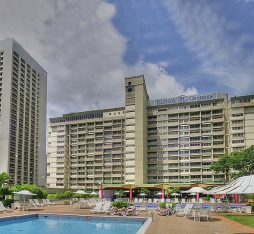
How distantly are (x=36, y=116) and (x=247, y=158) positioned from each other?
76181mm

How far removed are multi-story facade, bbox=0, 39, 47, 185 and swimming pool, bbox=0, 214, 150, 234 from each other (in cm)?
7423

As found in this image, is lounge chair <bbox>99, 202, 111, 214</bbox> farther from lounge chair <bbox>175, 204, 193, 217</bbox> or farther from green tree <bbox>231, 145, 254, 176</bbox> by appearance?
green tree <bbox>231, 145, 254, 176</bbox>

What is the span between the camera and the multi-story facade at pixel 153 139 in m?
93.6

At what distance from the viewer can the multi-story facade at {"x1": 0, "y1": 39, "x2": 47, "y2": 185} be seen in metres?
102

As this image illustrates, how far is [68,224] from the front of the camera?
26125 mm

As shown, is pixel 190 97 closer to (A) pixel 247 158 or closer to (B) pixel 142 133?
(B) pixel 142 133

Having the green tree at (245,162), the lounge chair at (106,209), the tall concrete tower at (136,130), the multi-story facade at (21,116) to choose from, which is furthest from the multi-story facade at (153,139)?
the lounge chair at (106,209)

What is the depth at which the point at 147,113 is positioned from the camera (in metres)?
103

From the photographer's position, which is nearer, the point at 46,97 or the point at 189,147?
the point at 189,147

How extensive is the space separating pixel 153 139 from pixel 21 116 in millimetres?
41911

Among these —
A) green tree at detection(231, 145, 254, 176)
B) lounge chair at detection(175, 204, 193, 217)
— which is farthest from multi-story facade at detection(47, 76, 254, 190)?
lounge chair at detection(175, 204, 193, 217)

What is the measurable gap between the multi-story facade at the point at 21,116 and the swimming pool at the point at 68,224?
244 ft

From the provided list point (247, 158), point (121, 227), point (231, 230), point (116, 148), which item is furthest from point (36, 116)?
point (231, 230)

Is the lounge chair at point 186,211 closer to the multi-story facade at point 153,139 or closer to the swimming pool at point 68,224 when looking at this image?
the swimming pool at point 68,224
